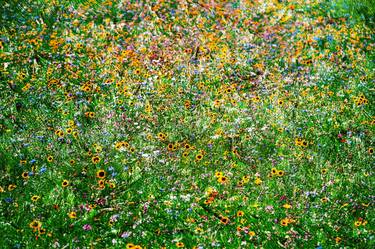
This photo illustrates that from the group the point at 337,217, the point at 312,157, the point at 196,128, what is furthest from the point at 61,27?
the point at 337,217

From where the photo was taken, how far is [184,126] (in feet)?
19.3

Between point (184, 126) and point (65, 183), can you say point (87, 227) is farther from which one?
point (184, 126)

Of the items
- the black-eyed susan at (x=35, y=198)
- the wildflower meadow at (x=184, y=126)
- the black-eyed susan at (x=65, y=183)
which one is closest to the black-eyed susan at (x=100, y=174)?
the wildflower meadow at (x=184, y=126)

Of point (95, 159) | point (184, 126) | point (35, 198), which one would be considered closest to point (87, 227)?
point (35, 198)

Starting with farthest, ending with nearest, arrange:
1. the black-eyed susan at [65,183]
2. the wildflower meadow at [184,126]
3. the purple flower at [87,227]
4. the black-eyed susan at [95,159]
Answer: the black-eyed susan at [95,159]
the black-eyed susan at [65,183]
the wildflower meadow at [184,126]
the purple flower at [87,227]

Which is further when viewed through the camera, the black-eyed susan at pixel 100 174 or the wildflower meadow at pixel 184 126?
the black-eyed susan at pixel 100 174

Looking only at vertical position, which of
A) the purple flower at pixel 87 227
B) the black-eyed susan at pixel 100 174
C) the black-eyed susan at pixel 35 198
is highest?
the black-eyed susan at pixel 100 174

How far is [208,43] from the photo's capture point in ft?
27.5

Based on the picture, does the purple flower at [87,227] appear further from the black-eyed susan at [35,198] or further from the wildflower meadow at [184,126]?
the black-eyed susan at [35,198]

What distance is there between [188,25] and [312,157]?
4676mm

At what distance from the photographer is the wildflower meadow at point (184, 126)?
4.26m

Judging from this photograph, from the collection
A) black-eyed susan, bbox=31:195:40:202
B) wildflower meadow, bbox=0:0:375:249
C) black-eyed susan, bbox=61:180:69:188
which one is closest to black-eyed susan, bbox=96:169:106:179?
wildflower meadow, bbox=0:0:375:249

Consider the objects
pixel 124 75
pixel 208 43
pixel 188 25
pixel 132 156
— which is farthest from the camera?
pixel 188 25

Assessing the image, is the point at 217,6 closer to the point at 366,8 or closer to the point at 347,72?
the point at 366,8
